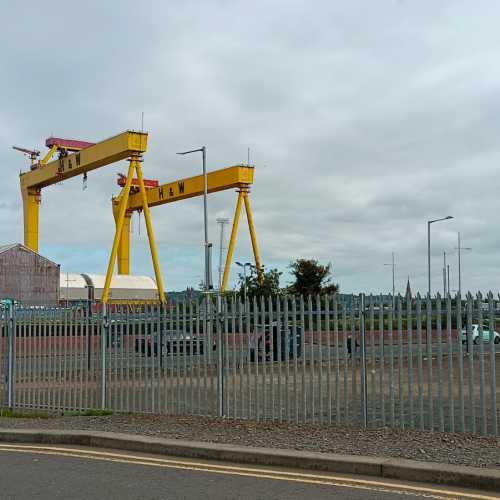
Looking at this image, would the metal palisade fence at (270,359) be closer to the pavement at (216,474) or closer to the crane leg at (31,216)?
the pavement at (216,474)

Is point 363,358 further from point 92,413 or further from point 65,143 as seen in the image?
point 65,143

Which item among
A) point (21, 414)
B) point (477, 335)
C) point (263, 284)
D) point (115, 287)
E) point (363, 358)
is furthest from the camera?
point (115, 287)

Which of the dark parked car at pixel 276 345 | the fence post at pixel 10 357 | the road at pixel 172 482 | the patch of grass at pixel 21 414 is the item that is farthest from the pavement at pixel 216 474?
the fence post at pixel 10 357

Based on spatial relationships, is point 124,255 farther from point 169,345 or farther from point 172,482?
point 172,482

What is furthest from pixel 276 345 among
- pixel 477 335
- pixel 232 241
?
pixel 232 241

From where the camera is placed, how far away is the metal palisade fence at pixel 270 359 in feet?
29.6

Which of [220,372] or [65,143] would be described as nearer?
[220,372]

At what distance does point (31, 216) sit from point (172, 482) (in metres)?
→ 48.0

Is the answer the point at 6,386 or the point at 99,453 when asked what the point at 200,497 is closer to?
the point at 99,453

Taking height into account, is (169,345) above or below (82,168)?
below

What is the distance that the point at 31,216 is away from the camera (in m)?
52.6

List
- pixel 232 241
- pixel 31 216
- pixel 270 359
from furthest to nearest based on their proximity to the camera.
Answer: pixel 31 216, pixel 232 241, pixel 270 359

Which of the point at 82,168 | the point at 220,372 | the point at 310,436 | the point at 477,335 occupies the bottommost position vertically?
the point at 310,436

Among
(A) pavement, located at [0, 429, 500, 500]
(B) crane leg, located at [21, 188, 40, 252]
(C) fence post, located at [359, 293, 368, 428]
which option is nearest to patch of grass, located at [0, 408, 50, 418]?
(A) pavement, located at [0, 429, 500, 500]
